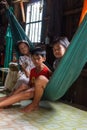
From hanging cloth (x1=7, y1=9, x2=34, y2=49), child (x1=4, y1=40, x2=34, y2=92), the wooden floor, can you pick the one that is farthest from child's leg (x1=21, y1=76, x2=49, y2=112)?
hanging cloth (x1=7, y1=9, x2=34, y2=49)

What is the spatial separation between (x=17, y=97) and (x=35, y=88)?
0.66 feet

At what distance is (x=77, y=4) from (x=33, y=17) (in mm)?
1692

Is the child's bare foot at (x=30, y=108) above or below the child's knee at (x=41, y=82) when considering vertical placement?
below

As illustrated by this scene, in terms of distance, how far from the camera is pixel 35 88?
8.95 ft

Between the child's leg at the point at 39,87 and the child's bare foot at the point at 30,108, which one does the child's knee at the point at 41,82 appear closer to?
the child's leg at the point at 39,87

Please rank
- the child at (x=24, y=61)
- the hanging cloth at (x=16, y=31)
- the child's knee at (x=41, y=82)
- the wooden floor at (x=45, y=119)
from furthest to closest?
the hanging cloth at (x=16, y=31)
the child at (x=24, y=61)
the child's knee at (x=41, y=82)
the wooden floor at (x=45, y=119)

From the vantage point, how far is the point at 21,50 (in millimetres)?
3611

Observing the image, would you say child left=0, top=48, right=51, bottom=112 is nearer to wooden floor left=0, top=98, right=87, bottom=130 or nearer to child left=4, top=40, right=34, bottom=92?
wooden floor left=0, top=98, right=87, bottom=130

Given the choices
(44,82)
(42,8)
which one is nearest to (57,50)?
(44,82)

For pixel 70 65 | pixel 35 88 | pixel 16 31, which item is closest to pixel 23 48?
pixel 16 31

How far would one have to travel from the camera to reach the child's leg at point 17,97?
271 cm

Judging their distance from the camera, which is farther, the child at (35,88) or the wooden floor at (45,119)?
the child at (35,88)

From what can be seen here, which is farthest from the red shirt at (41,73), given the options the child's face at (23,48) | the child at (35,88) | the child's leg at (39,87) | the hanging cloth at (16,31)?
the hanging cloth at (16,31)

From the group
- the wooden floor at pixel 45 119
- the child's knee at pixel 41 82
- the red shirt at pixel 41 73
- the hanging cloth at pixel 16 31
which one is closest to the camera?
the wooden floor at pixel 45 119
